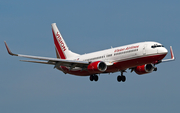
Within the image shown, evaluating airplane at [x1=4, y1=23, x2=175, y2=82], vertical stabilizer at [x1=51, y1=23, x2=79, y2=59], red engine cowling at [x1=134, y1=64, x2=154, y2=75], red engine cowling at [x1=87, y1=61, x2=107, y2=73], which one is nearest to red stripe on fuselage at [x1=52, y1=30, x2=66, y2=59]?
vertical stabilizer at [x1=51, y1=23, x2=79, y2=59]

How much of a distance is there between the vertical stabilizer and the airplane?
4728 mm

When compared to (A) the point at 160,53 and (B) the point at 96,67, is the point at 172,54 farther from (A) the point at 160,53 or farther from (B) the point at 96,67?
(B) the point at 96,67

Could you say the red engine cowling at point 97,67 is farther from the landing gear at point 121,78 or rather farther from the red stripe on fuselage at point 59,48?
the red stripe on fuselage at point 59,48

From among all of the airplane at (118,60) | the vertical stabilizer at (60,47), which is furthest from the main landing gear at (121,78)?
the vertical stabilizer at (60,47)

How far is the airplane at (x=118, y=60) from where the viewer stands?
58438mm

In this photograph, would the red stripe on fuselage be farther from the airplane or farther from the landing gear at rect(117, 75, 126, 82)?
the landing gear at rect(117, 75, 126, 82)

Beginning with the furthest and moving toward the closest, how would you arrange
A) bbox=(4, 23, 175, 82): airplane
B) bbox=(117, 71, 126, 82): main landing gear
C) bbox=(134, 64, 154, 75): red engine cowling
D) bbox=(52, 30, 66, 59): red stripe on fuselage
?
bbox=(52, 30, 66, 59): red stripe on fuselage, bbox=(117, 71, 126, 82): main landing gear, bbox=(134, 64, 154, 75): red engine cowling, bbox=(4, 23, 175, 82): airplane

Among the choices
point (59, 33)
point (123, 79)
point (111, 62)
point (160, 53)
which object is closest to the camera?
point (160, 53)

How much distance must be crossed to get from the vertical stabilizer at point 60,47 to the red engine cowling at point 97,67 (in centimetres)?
1274

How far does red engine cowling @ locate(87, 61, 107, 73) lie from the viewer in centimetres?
6034

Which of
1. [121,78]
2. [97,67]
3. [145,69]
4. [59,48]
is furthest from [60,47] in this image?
[145,69]

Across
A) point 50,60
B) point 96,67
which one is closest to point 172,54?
point 96,67

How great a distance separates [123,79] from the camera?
67.4 m

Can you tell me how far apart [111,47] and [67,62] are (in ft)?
26.2
